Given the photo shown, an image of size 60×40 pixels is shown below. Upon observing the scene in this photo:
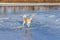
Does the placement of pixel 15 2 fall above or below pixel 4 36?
below

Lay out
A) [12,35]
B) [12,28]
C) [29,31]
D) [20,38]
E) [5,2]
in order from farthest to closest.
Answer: [5,2], [12,28], [29,31], [12,35], [20,38]

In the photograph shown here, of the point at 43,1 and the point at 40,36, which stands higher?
the point at 40,36

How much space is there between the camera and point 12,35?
4543 mm

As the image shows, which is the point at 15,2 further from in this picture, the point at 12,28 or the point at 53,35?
the point at 53,35

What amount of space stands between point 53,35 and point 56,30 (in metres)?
0.56

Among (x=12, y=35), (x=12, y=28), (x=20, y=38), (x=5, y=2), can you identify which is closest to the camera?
(x=20, y=38)

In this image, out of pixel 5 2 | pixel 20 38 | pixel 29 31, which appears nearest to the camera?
pixel 20 38

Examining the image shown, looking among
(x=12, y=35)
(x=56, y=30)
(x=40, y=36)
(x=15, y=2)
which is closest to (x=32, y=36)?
(x=40, y=36)

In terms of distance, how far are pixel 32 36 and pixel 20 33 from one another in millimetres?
447

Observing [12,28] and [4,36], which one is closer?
[4,36]

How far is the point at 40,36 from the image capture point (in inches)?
174

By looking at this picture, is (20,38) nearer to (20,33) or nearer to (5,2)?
(20,33)

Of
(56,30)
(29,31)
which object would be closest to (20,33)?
(29,31)

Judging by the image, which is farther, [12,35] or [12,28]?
[12,28]
